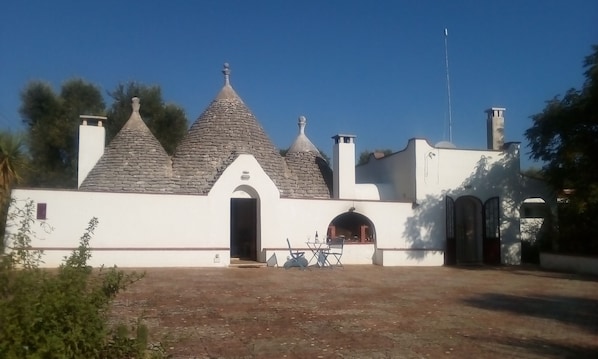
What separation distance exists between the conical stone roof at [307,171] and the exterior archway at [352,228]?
136cm

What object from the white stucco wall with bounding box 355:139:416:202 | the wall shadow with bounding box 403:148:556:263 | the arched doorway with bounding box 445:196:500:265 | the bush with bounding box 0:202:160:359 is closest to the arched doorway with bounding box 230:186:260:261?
the white stucco wall with bounding box 355:139:416:202

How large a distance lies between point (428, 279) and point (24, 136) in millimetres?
12304

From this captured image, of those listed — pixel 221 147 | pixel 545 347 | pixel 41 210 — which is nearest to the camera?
pixel 545 347

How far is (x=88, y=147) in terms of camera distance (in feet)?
73.4

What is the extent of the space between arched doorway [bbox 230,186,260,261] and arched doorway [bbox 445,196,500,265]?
7781 millimetres

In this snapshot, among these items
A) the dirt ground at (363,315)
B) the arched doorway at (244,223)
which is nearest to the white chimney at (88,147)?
the arched doorway at (244,223)

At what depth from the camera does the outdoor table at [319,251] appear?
20.5m

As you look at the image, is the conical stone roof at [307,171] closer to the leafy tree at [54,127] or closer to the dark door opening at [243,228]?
the dark door opening at [243,228]

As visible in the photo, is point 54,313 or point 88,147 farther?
point 88,147

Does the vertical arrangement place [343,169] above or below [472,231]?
above

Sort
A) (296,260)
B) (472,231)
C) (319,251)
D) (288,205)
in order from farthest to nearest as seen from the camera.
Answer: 1. (472,231)
2. (288,205)
3. (319,251)
4. (296,260)

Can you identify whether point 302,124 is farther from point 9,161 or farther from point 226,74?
point 9,161

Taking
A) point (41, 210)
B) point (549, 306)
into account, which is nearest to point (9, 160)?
point (41, 210)

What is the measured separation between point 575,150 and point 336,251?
9.22 meters
